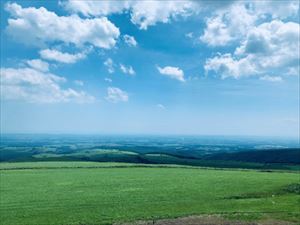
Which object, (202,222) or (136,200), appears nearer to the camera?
(202,222)

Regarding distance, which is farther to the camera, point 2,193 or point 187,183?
point 187,183

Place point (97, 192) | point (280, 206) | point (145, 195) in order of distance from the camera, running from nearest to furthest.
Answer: point (280, 206) < point (145, 195) < point (97, 192)

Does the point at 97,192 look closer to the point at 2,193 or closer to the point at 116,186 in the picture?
the point at 116,186

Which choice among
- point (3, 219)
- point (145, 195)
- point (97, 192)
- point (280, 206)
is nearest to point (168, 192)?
point (145, 195)

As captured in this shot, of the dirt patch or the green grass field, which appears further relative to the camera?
the green grass field

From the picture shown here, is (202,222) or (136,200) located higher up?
(136,200)

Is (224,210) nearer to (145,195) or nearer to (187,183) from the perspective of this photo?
(145,195)

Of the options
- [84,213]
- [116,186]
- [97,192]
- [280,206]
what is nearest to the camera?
[84,213]

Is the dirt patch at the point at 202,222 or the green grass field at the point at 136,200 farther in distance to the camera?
the green grass field at the point at 136,200

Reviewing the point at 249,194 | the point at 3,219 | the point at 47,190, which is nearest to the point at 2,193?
the point at 47,190
